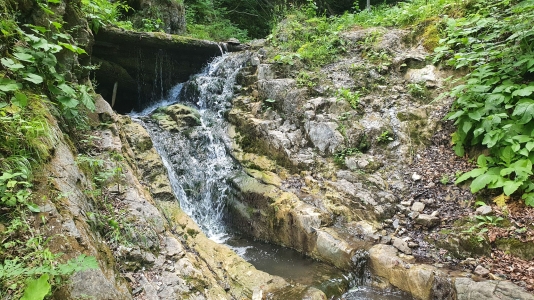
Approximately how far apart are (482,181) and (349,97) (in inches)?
135

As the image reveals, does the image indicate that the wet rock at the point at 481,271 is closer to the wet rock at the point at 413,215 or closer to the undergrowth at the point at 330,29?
the wet rock at the point at 413,215

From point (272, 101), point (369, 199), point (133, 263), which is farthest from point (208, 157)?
point (133, 263)

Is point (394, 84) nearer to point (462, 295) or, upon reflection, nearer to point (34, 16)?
point (462, 295)

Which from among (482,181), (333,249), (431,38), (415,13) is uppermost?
(415,13)

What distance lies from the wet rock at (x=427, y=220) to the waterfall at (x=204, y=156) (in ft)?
12.9

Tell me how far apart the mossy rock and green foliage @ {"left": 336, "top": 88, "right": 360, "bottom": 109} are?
13.0 ft

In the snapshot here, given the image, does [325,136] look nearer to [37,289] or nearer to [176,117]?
[176,117]

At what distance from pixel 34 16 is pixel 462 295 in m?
6.74

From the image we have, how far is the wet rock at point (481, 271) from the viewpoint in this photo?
160 inches

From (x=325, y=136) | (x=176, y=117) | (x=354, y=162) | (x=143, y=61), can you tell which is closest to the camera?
(x=354, y=162)

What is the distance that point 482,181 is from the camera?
4750mm

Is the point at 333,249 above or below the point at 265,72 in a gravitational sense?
below

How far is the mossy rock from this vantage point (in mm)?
4086

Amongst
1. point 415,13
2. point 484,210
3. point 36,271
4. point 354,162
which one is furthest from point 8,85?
point 415,13
